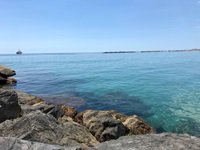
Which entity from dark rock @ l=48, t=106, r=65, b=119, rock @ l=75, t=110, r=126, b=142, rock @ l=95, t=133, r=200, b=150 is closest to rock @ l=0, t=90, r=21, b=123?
dark rock @ l=48, t=106, r=65, b=119

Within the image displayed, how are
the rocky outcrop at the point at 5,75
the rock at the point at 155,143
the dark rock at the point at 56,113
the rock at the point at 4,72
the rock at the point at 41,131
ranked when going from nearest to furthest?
the rock at the point at 155,143
the rock at the point at 41,131
the dark rock at the point at 56,113
the rocky outcrop at the point at 5,75
the rock at the point at 4,72

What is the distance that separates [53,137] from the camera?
6.62 m

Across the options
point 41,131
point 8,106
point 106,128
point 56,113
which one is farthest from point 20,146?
point 56,113

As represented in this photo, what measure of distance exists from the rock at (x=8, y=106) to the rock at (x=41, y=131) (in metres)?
2.50

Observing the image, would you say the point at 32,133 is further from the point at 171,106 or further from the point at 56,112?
the point at 171,106

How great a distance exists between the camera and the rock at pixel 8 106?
9.55 metres

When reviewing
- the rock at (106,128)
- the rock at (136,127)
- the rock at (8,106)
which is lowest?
the rock at (136,127)

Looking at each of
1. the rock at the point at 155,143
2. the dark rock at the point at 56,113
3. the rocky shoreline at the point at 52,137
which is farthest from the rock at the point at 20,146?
the dark rock at the point at 56,113

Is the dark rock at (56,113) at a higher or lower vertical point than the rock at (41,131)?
lower

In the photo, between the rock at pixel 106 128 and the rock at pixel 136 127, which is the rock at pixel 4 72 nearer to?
the rock at pixel 106 128

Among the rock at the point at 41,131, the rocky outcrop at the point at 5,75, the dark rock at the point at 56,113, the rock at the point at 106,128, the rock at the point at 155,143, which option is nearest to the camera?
the rock at the point at 155,143

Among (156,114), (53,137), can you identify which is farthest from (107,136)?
(156,114)

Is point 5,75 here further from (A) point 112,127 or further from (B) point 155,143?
(B) point 155,143

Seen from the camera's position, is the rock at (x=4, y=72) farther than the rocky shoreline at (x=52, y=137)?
Yes
